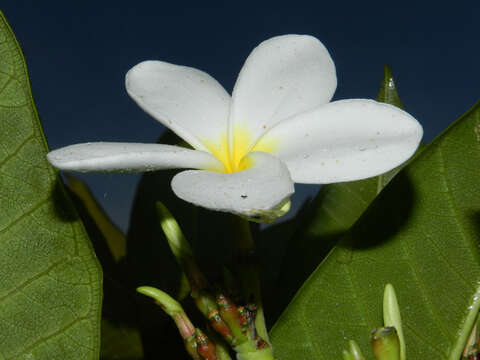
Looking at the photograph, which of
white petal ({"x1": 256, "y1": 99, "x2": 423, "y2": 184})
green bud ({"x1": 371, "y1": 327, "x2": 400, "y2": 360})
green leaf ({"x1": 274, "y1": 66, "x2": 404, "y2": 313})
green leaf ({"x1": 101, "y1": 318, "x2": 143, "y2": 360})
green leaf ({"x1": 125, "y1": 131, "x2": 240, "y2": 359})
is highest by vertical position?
white petal ({"x1": 256, "y1": 99, "x2": 423, "y2": 184})

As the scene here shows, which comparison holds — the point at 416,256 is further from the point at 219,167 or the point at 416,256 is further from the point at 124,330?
the point at 124,330

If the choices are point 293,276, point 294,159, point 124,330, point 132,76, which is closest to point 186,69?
point 132,76

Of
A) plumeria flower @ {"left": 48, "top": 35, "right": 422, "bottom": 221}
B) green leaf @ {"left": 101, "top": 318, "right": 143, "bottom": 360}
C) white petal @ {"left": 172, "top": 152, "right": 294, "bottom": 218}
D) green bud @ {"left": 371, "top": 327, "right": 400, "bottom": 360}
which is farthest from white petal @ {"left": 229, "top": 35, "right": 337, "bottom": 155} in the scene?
green leaf @ {"left": 101, "top": 318, "right": 143, "bottom": 360}

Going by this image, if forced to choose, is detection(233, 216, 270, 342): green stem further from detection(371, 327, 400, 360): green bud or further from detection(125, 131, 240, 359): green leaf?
detection(125, 131, 240, 359): green leaf

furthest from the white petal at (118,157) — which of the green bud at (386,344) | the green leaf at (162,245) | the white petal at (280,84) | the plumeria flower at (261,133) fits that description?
the green leaf at (162,245)

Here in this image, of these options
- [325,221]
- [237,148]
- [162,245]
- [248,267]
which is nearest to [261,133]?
[237,148]
